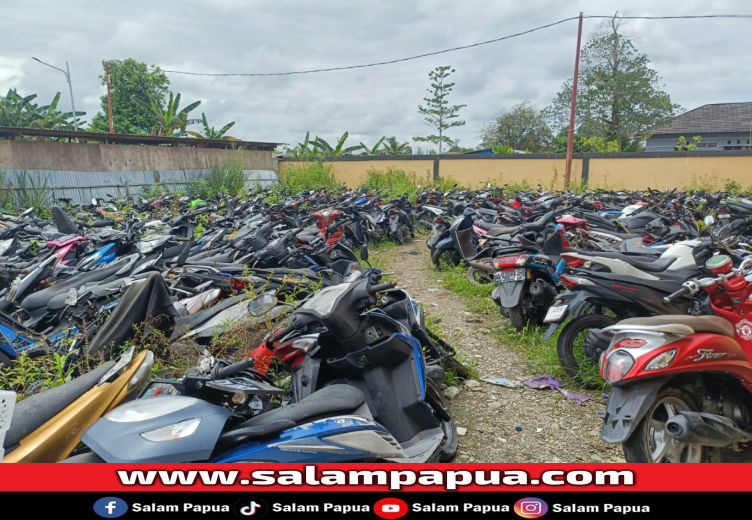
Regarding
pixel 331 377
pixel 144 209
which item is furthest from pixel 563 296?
pixel 144 209

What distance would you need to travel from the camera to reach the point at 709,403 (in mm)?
2223

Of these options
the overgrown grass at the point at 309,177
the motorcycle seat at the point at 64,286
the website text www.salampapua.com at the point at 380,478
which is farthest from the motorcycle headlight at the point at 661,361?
the overgrown grass at the point at 309,177

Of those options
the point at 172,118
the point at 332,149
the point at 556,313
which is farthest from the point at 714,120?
the point at 556,313

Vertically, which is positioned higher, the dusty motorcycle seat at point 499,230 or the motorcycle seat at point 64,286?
the dusty motorcycle seat at point 499,230

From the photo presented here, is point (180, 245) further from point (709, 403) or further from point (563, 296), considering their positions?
point (709, 403)

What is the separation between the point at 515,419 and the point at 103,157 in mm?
14960

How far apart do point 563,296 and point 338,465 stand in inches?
91.5

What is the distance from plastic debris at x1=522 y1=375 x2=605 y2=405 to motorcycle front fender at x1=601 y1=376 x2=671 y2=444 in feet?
4.01

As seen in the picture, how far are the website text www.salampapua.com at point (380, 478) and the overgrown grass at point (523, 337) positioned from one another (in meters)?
1.87
